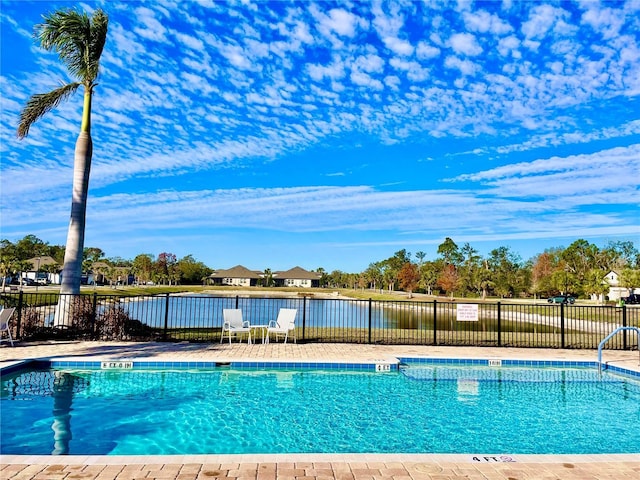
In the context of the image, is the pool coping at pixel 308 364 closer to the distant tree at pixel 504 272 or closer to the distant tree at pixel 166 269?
the distant tree at pixel 504 272

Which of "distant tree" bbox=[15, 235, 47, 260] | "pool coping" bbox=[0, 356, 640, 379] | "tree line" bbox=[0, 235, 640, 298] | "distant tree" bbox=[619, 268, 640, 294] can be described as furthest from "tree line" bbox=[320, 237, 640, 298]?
"distant tree" bbox=[15, 235, 47, 260]

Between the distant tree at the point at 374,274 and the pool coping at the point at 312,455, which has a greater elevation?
the distant tree at the point at 374,274

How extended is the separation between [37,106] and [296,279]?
103 meters

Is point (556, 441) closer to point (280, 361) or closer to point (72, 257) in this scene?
point (280, 361)

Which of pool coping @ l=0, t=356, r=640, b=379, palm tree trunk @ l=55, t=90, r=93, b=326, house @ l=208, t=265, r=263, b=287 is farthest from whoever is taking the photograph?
house @ l=208, t=265, r=263, b=287

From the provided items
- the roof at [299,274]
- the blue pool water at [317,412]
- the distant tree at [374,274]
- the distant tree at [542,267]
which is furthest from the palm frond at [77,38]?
the roof at [299,274]

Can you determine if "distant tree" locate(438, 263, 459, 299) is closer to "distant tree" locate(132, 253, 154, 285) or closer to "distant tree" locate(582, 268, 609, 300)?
"distant tree" locate(582, 268, 609, 300)

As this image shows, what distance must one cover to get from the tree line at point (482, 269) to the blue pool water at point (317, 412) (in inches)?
1698

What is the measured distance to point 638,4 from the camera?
1136 centimetres

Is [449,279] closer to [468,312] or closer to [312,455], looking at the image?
[468,312]

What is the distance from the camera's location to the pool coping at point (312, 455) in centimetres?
407

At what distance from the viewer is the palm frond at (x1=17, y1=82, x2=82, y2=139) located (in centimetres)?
1298

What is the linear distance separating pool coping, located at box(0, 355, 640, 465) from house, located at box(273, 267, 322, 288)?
10420 centimetres

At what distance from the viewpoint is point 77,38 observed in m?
12.9
